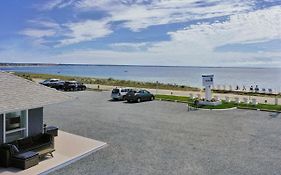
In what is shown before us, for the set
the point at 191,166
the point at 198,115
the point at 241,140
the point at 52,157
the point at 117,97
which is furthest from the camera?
the point at 117,97

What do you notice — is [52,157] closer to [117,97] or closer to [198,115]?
[198,115]

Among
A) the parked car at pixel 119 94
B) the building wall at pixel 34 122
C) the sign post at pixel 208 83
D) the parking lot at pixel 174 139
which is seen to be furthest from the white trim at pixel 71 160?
the parked car at pixel 119 94

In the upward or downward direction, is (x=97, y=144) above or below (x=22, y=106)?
below

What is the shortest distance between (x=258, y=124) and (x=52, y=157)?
13.8 metres

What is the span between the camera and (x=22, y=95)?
13000 millimetres

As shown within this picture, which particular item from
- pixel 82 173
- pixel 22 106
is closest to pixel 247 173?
pixel 82 173

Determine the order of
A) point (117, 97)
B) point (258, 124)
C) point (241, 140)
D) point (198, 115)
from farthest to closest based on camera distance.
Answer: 1. point (117, 97)
2. point (198, 115)
3. point (258, 124)
4. point (241, 140)

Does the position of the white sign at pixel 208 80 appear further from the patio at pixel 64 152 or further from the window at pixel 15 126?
the window at pixel 15 126

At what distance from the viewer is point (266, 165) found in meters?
12.1

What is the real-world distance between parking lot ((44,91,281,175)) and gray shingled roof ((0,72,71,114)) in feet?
9.68

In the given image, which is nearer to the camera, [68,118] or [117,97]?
[68,118]

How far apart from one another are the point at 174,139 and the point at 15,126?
774 centimetres

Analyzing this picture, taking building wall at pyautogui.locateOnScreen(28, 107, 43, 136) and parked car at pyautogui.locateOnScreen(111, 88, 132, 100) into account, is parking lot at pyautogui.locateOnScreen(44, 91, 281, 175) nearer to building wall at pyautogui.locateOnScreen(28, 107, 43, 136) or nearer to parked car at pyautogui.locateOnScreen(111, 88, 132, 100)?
building wall at pyautogui.locateOnScreen(28, 107, 43, 136)

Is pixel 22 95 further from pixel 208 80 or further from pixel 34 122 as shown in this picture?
pixel 208 80
